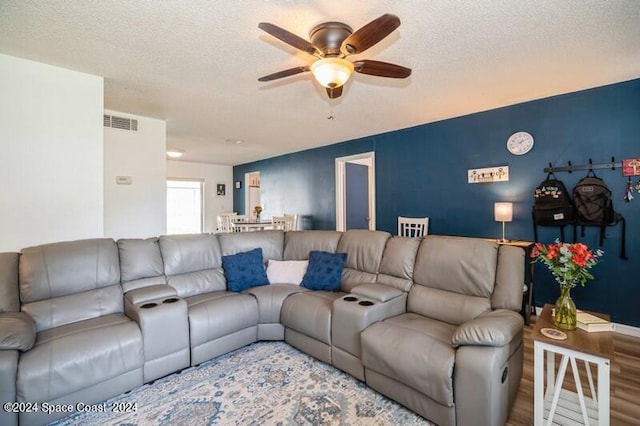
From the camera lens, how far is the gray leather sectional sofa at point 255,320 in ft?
5.30

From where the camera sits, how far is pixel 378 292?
2.32m

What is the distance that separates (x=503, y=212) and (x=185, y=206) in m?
7.48

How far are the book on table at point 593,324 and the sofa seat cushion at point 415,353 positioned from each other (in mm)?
698

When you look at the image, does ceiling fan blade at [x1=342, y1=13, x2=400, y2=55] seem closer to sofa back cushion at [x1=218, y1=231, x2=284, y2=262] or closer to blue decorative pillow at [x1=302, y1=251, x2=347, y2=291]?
blue decorative pillow at [x1=302, y1=251, x2=347, y2=291]

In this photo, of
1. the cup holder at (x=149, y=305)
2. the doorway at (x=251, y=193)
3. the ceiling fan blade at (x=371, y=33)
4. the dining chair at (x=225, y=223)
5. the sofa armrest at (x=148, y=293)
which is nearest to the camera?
the ceiling fan blade at (x=371, y=33)

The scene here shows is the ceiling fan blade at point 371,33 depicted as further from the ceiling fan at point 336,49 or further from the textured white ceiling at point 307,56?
the textured white ceiling at point 307,56

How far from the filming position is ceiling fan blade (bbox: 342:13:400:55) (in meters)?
1.50

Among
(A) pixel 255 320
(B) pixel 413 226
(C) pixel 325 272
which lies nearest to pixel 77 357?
(A) pixel 255 320

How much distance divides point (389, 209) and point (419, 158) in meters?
1.00

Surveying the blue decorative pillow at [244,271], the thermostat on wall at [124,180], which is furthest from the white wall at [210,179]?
the blue decorative pillow at [244,271]

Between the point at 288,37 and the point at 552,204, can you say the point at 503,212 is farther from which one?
the point at 288,37

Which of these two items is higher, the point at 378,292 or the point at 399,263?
the point at 399,263

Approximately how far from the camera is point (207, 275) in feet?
9.87

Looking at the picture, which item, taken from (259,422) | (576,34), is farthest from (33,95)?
(576,34)
